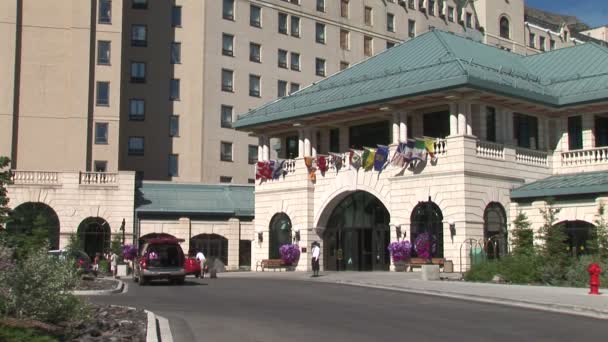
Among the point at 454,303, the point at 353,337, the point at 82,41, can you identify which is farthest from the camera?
the point at 82,41

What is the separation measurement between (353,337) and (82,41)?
52421mm

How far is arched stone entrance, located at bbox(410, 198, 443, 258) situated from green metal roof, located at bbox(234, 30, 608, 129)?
5.48 metres

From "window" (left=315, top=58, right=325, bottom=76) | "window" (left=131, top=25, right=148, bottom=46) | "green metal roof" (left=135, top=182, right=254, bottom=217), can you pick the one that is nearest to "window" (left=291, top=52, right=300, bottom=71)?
"window" (left=315, top=58, right=325, bottom=76)

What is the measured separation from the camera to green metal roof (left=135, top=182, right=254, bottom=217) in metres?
59.2

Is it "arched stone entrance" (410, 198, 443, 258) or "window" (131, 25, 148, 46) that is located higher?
"window" (131, 25, 148, 46)

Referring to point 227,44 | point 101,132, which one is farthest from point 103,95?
point 227,44

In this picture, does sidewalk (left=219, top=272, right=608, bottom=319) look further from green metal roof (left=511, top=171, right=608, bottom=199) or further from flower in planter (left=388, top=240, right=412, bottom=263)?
green metal roof (left=511, top=171, right=608, bottom=199)

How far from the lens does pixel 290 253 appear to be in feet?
159

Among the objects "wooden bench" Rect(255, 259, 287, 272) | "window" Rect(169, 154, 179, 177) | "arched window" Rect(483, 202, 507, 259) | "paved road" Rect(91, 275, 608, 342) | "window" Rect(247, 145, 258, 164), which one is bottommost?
"paved road" Rect(91, 275, 608, 342)

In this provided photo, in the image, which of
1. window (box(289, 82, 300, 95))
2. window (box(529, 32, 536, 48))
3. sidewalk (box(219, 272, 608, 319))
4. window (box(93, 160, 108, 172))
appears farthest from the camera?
window (box(529, 32, 536, 48))

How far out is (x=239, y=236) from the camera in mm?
59969

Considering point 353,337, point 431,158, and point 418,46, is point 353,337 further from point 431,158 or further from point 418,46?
point 418,46

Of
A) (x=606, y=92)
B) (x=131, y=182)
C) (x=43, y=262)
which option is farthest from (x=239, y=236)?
(x=43, y=262)

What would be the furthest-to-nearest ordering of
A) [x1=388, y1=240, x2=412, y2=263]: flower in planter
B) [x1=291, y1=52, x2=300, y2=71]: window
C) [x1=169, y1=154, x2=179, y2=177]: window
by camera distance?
[x1=291, y1=52, x2=300, y2=71]: window
[x1=169, y1=154, x2=179, y2=177]: window
[x1=388, y1=240, x2=412, y2=263]: flower in planter
